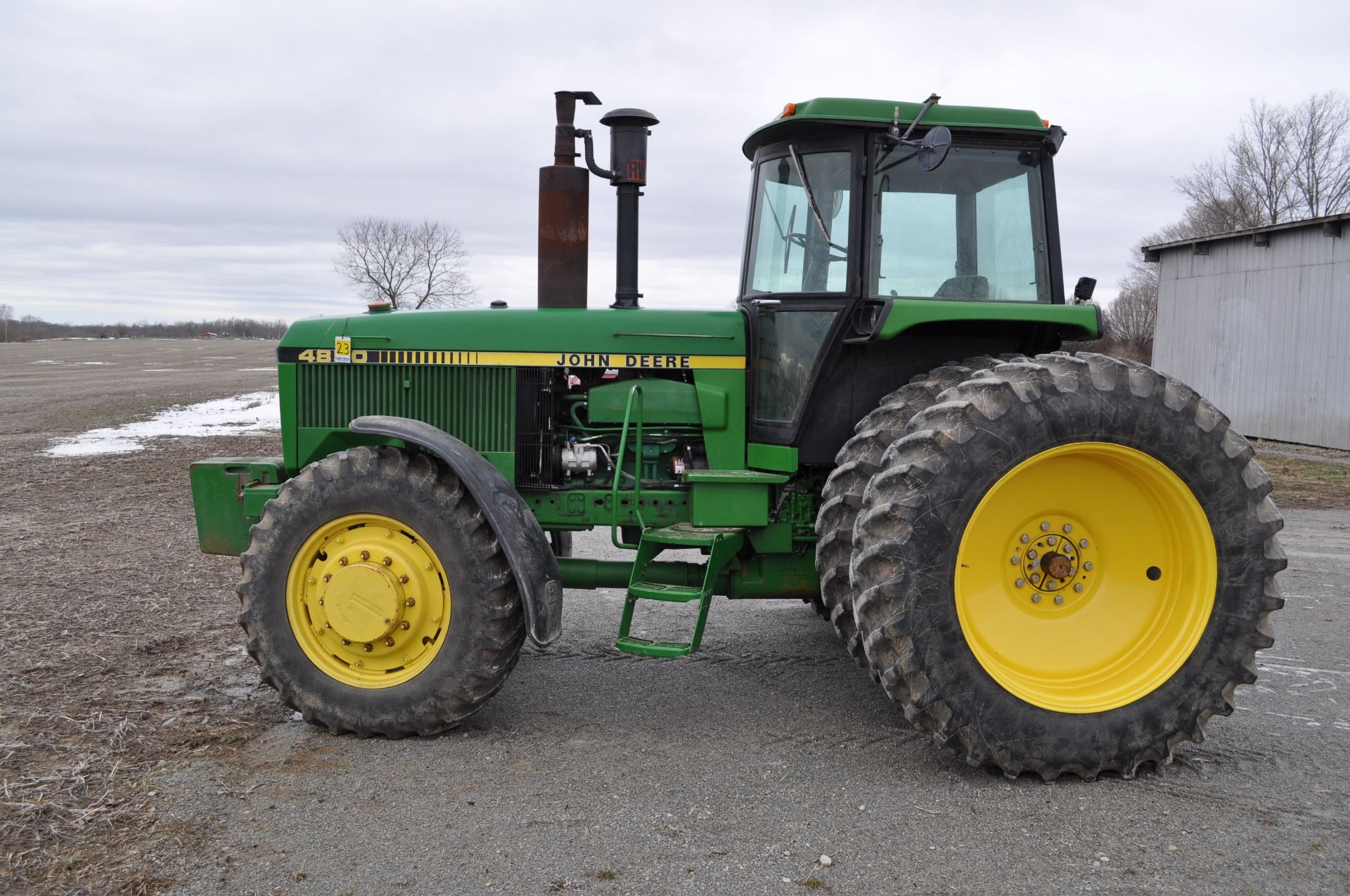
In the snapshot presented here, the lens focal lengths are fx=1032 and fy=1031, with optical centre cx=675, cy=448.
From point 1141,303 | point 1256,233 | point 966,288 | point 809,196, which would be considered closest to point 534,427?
point 809,196

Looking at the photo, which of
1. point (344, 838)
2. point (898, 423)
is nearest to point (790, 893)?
point (344, 838)

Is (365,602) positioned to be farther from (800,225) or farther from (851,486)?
(800,225)

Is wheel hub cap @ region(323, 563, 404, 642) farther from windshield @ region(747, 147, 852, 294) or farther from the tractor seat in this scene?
the tractor seat

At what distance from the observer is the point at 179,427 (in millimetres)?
17344

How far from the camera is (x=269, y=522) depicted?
4.33 metres

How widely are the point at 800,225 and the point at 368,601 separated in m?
2.51

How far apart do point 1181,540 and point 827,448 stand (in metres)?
1.51

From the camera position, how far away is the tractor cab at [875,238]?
14.8 feet

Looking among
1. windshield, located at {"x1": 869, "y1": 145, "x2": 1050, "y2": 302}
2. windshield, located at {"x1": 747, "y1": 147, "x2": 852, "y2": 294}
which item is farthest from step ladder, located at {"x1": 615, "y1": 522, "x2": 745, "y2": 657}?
windshield, located at {"x1": 869, "y1": 145, "x2": 1050, "y2": 302}

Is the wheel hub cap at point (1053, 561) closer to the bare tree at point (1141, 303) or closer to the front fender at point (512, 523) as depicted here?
the front fender at point (512, 523)

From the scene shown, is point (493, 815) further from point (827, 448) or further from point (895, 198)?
point (895, 198)

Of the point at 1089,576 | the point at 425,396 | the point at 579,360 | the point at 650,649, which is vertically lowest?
the point at 650,649

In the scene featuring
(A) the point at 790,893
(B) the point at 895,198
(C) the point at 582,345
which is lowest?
(A) the point at 790,893

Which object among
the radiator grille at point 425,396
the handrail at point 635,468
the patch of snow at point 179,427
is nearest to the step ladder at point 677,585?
the handrail at point 635,468
